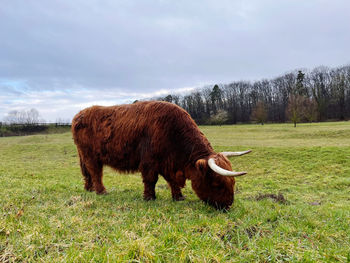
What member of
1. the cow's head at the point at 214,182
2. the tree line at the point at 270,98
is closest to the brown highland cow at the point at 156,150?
the cow's head at the point at 214,182

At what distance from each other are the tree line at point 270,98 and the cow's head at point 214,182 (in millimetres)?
53311

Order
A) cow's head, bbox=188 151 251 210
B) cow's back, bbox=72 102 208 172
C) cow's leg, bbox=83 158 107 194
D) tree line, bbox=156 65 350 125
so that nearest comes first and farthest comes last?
cow's head, bbox=188 151 251 210 < cow's back, bbox=72 102 208 172 < cow's leg, bbox=83 158 107 194 < tree line, bbox=156 65 350 125

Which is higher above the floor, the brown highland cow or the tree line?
the tree line

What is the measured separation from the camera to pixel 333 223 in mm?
3426

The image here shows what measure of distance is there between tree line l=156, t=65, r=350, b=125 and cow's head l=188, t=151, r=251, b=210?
5331 centimetres

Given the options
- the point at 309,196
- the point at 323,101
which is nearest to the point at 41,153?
the point at 309,196

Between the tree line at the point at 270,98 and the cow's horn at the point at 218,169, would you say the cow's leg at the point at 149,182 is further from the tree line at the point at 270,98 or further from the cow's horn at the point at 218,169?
the tree line at the point at 270,98

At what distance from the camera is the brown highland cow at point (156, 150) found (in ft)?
14.1

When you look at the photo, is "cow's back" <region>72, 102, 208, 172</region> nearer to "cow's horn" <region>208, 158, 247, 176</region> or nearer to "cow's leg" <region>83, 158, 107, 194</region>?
"cow's leg" <region>83, 158, 107, 194</region>

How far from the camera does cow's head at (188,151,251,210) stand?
161 inches

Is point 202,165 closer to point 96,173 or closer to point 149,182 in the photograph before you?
point 149,182

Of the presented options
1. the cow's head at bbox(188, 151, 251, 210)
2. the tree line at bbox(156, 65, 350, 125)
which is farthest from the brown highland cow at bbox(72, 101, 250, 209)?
the tree line at bbox(156, 65, 350, 125)

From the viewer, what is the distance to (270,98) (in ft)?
251

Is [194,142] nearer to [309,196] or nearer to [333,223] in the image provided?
[333,223]
